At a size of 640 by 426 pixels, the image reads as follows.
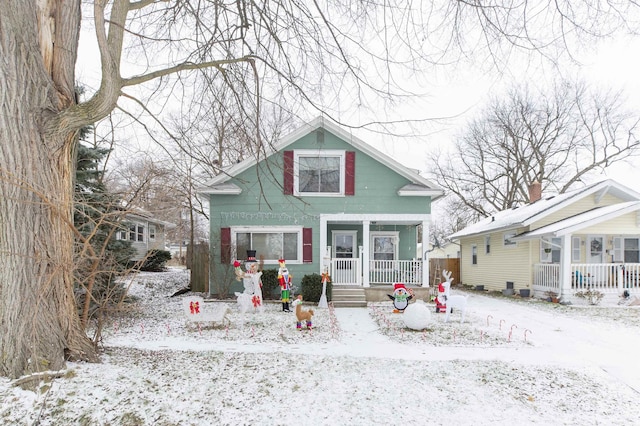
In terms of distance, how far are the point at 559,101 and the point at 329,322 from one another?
25.4 meters

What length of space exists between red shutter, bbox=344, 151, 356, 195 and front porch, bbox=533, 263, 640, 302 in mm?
7902

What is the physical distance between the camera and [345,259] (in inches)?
514

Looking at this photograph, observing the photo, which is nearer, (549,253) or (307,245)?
(307,245)

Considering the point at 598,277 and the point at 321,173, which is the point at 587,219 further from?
the point at 321,173

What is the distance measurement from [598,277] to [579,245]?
5.15ft

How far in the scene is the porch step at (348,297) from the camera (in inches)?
479

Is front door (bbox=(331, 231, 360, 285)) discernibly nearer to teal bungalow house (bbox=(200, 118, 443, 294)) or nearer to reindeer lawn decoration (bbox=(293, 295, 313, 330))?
teal bungalow house (bbox=(200, 118, 443, 294))

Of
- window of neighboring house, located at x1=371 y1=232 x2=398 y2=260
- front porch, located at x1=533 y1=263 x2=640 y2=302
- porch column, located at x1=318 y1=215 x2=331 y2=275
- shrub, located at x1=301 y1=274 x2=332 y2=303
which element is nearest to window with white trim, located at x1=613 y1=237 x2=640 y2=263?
front porch, located at x1=533 y1=263 x2=640 y2=302

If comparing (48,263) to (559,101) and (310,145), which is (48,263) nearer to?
(310,145)

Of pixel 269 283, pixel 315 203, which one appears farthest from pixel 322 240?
pixel 269 283

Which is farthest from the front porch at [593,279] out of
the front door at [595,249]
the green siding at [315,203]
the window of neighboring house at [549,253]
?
the green siding at [315,203]

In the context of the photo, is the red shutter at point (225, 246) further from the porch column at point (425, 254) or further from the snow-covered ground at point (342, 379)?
the porch column at point (425, 254)

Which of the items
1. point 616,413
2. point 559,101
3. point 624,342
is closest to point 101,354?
point 616,413

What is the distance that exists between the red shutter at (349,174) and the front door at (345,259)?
7.40 feet
